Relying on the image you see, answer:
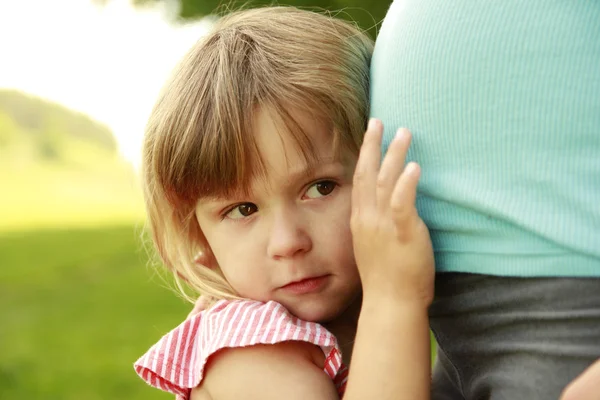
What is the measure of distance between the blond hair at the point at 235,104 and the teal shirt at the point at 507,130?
13.6 inches

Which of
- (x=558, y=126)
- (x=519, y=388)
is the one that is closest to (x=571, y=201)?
(x=558, y=126)

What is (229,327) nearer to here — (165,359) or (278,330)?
(278,330)

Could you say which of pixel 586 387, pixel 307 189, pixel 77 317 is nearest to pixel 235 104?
pixel 307 189

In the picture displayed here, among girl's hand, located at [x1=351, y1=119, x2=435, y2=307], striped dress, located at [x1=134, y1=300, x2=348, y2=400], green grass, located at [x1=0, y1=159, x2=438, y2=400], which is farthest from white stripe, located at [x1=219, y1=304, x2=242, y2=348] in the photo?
green grass, located at [x1=0, y1=159, x2=438, y2=400]

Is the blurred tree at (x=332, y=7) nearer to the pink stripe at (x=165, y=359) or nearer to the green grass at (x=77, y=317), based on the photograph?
the green grass at (x=77, y=317)

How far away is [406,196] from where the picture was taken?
4.43ft

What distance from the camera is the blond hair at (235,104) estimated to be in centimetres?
171

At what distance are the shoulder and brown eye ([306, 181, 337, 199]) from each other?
1.11ft

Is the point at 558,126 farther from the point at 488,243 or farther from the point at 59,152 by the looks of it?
the point at 59,152

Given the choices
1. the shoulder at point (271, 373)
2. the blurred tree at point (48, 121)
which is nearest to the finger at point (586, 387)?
the shoulder at point (271, 373)

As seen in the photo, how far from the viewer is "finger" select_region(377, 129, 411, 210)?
54.4 inches

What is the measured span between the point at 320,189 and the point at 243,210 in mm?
191

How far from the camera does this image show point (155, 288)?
910 cm

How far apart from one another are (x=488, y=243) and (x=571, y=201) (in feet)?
0.55
